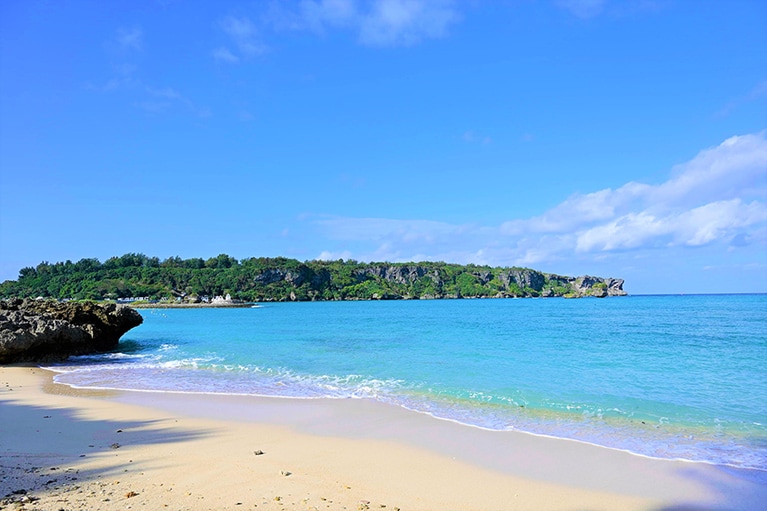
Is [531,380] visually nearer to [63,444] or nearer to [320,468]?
[320,468]

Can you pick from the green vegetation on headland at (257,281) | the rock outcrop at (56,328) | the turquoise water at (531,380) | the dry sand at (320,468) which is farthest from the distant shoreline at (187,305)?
the dry sand at (320,468)

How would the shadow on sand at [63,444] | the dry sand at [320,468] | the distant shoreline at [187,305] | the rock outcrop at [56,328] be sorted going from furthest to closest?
1. the distant shoreline at [187,305]
2. the rock outcrop at [56,328]
3. the shadow on sand at [63,444]
4. the dry sand at [320,468]

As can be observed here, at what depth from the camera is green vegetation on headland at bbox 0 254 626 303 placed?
4968 inches

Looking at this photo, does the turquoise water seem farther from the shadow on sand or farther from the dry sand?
the shadow on sand

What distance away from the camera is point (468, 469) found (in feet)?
21.8

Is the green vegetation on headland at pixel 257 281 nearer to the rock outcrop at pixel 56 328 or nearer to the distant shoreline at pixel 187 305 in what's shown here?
the distant shoreline at pixel 187 305

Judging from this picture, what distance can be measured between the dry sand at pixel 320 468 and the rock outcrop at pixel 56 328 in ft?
35.6

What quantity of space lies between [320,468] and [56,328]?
1872 cm

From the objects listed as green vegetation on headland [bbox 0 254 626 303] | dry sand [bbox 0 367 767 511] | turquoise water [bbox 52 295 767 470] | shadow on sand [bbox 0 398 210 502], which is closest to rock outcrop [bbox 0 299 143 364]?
turquoise water [bbox 52 295 767 470]

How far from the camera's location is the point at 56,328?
19.7 metres

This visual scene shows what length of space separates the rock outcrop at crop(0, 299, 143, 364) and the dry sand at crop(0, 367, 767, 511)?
35.6 ft

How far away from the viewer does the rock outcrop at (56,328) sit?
18.5m

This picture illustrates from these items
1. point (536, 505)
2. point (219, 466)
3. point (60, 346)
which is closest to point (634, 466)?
point (536, 505)

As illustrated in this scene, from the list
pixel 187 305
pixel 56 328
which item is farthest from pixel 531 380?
pixel 187 305
